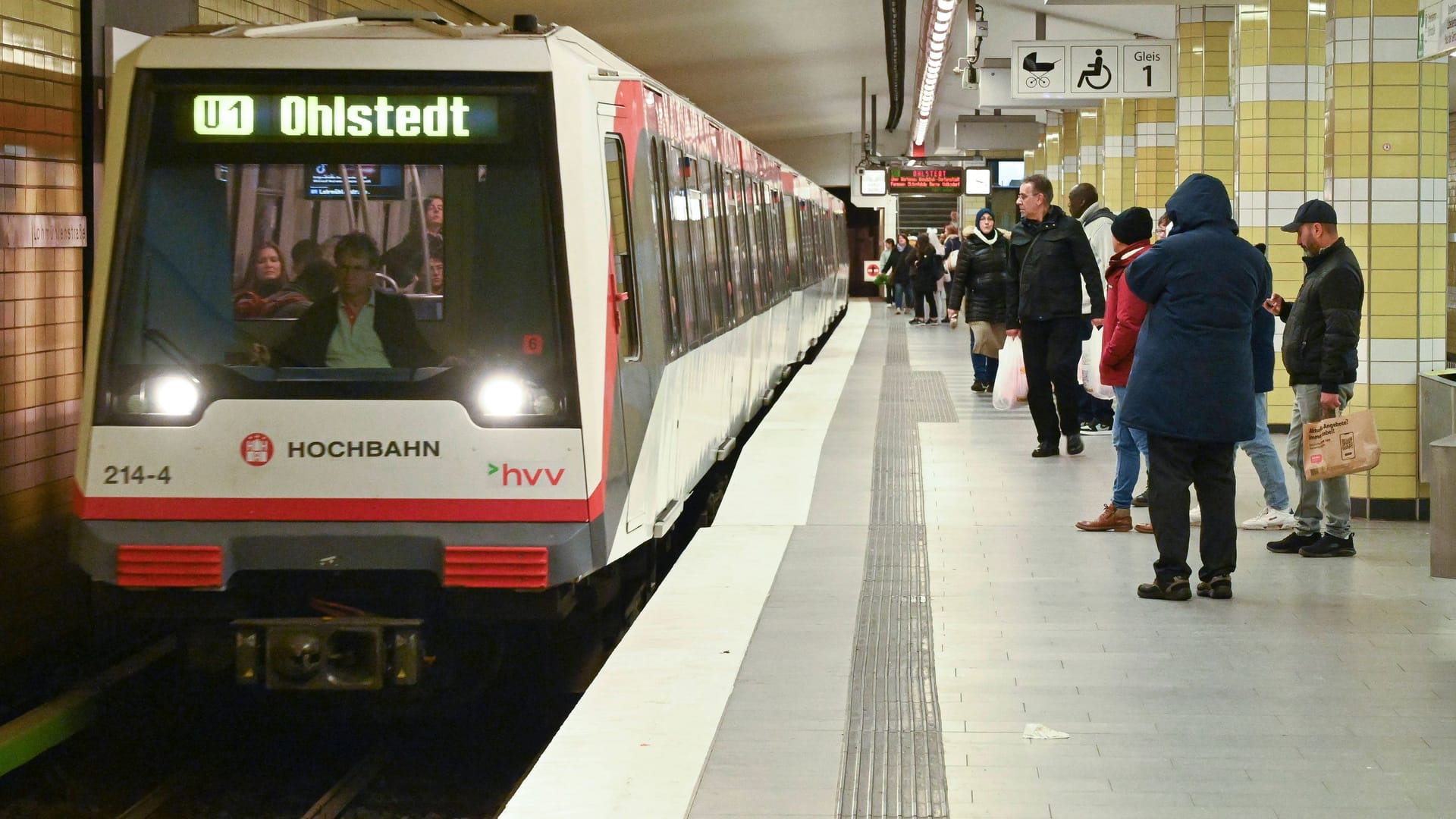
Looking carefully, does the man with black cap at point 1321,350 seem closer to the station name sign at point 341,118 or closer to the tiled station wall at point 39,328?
the station name sign at point 341,118

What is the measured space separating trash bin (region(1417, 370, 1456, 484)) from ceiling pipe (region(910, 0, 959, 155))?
8486 mm

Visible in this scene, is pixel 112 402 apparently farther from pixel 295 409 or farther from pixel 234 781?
pixel 234 781

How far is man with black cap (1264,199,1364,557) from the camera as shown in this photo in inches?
298

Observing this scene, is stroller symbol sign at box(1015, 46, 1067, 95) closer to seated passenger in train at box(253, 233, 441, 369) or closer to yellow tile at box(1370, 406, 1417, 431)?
yellow tile at box(1370, 406, 1417, 431)

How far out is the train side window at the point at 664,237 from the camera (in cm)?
747

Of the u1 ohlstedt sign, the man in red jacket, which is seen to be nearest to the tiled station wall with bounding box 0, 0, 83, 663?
the man in red jacket

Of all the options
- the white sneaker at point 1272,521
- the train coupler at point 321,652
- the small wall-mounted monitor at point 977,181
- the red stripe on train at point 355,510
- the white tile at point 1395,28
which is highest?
the white tile at point 1395,28

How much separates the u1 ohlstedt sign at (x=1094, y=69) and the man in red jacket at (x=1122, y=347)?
9.49 meters

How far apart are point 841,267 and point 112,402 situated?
2893 centimetres

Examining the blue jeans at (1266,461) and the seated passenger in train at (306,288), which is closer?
the seated passenger in train at (306,288)

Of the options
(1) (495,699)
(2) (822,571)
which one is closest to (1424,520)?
→ (2) (822,571)

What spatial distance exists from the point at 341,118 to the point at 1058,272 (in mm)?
5829

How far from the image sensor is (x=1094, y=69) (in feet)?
59.4

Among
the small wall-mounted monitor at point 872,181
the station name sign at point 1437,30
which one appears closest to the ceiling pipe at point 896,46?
the small wall-mounted monitor at point 872,181
